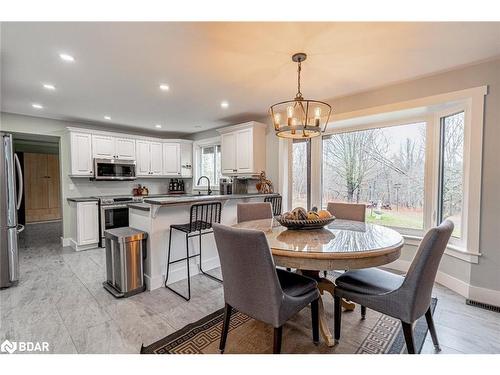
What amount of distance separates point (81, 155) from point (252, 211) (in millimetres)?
3714

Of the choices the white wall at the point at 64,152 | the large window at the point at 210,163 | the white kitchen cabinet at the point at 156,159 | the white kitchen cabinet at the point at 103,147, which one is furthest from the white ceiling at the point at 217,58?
the large window at the point at 210,163

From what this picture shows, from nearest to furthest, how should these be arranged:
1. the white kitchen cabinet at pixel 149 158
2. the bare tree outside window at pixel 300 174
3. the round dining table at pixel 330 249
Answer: the round dining table at pixel 330 249 → the bare tree outside window at pixel 300 174 → the white kitchen cabinet at pixel 149 158

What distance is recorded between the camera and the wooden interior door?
702 centimetres

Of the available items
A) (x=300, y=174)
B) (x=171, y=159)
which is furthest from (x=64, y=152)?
(x=300, y=174)

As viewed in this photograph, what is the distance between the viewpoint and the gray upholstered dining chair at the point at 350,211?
284 centimetres

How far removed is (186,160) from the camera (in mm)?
6195

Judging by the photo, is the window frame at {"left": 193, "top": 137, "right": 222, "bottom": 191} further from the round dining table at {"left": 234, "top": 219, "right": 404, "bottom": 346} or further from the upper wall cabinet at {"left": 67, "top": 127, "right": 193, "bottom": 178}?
the round dining table at {"left": 234, "top": 219, "right": 404, "bottom": 346}

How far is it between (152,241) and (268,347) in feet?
5.60

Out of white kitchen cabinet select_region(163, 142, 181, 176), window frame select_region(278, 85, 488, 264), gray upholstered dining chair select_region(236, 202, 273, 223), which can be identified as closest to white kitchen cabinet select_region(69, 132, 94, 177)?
white kitchen cabinet select_region(163, 142, 181, 176)

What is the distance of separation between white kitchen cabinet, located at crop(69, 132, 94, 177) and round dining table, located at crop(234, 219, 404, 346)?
4.19 metres

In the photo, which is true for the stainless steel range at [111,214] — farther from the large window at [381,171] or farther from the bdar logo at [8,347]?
the large window at [381,171]

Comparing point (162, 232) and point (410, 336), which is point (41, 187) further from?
point (410, 336)

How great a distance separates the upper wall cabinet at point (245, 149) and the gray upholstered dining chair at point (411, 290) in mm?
2907

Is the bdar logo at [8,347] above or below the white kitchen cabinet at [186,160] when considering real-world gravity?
below
